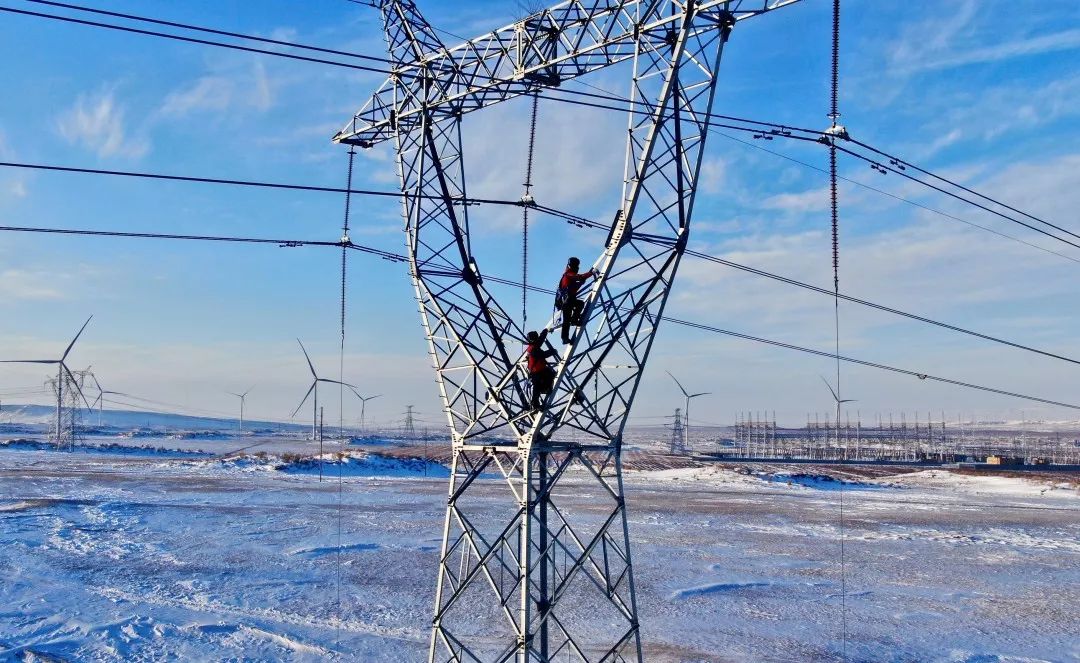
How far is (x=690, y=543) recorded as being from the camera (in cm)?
3450

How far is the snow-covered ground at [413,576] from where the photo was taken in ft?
65.2

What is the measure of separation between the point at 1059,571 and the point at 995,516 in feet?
62.4

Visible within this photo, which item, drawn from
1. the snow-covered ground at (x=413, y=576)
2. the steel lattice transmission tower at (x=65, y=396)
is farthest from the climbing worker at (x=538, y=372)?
the steel lattice transmission tower at (x=65, y=396)

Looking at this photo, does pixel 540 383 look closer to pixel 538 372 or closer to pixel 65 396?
pixel 538 372

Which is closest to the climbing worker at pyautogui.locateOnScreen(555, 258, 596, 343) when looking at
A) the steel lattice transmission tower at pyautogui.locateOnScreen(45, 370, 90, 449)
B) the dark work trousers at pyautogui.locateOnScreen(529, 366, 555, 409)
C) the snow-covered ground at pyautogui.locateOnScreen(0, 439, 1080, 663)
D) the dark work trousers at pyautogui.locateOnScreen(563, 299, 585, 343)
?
the dark work trousers at pyautogui.locateOnScreen(563, 299, 585, 343)

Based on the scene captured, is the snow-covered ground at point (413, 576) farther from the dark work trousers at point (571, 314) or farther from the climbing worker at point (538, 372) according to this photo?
the dark work trousers at point (571, 314)

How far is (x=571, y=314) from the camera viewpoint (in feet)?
36.2

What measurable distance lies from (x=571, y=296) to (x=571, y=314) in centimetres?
22

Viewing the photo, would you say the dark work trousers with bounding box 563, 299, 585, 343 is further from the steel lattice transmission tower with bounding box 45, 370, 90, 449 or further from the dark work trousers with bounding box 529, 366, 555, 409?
the steel lattice transmission tower with bounding box 45, 370, 90, 449

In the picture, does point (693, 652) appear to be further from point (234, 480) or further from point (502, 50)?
point (234, 480)

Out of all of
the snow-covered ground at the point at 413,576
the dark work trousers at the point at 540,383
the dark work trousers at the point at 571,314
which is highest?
the dark work trousers at the point at 571,314

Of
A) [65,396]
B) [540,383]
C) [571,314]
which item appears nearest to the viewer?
[571,314]

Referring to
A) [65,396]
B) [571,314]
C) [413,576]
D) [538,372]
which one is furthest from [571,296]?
[65,396]

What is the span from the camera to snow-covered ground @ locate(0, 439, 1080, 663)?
65.2ft
